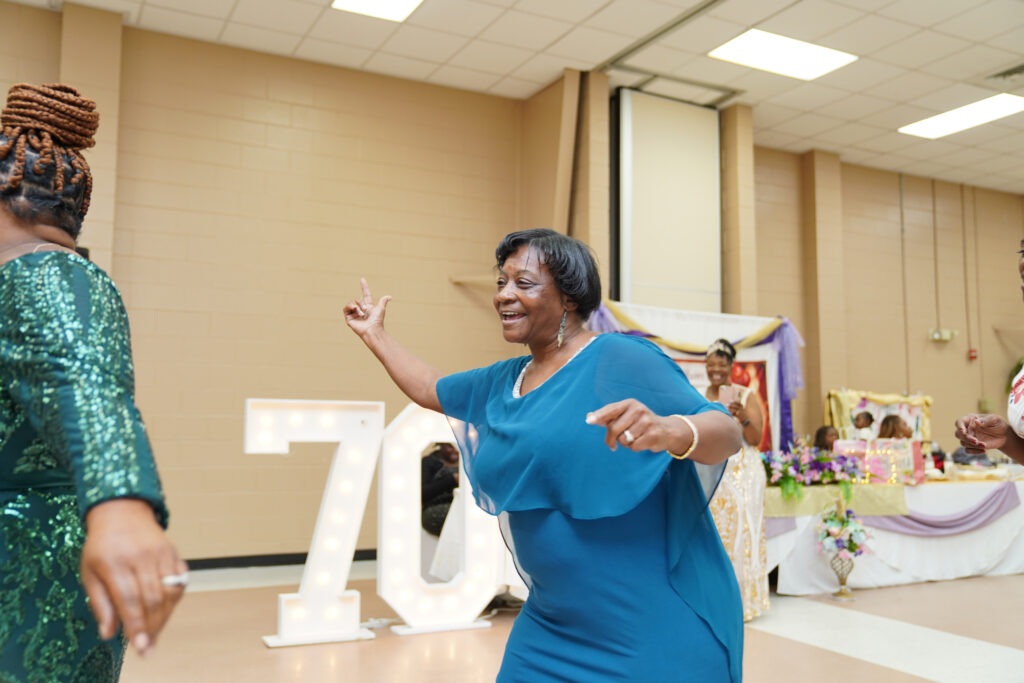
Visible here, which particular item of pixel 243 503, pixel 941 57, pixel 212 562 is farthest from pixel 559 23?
pixel 212 562

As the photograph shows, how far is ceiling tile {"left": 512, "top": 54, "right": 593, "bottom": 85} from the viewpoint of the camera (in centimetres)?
745

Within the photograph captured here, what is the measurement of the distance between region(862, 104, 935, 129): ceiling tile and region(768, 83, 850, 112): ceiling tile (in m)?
0.67

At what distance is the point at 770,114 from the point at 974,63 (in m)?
1.83

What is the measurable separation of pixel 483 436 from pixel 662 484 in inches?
17.2

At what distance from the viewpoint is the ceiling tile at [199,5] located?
6402mm

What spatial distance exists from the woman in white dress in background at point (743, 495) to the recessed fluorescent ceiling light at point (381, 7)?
11.1ft

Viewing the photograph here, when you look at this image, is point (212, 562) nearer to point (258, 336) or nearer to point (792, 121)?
point (258, 336)

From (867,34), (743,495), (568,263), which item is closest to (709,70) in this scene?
(867,34)

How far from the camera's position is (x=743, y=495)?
5.27 metres

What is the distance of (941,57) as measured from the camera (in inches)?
291

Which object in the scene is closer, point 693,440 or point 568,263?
point 693,440

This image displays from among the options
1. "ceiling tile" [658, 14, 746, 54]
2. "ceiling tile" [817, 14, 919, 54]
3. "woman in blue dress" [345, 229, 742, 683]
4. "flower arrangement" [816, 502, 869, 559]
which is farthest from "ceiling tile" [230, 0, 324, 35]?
"woman in blue dress" [345, 229, 742, 683]

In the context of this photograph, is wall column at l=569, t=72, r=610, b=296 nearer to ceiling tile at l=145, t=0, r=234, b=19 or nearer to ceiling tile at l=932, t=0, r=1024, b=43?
ceiling tile at l=932, t=0, r=1024, b=43

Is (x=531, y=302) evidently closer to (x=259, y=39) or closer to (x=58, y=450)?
(x=58, y=450)
